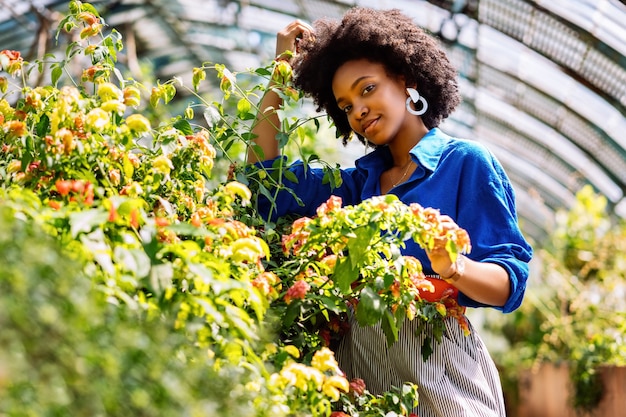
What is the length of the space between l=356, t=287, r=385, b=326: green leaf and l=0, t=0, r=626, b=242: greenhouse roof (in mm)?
5014

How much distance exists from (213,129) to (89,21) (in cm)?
38

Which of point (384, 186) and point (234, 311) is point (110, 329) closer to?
point (234, 311)

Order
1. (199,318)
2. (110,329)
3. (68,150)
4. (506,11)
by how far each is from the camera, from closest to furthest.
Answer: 1. (110,329)
2. (199,318)
3. (68,150)
4. (506,11)

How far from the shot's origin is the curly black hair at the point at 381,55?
2246mm

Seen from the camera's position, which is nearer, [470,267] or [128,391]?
[128,391]

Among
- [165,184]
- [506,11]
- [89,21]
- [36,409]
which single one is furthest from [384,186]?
[506,11]

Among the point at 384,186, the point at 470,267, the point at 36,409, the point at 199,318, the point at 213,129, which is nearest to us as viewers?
the point at 36,409

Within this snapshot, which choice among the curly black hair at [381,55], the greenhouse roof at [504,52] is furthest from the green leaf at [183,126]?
the greenhouse roof at [504,52]

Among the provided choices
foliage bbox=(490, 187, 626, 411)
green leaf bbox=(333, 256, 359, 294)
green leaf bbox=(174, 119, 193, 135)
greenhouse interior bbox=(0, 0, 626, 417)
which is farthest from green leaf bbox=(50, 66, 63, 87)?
foliage bbox=(490, 187, 626, 411)

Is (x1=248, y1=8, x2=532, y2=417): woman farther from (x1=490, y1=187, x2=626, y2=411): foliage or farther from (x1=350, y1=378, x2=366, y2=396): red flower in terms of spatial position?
(x1=490, y1=187, x2=626, y2=411): foliage

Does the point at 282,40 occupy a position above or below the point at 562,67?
above

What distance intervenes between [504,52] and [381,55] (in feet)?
21.5

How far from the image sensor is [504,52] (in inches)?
333

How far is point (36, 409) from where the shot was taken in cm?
80
